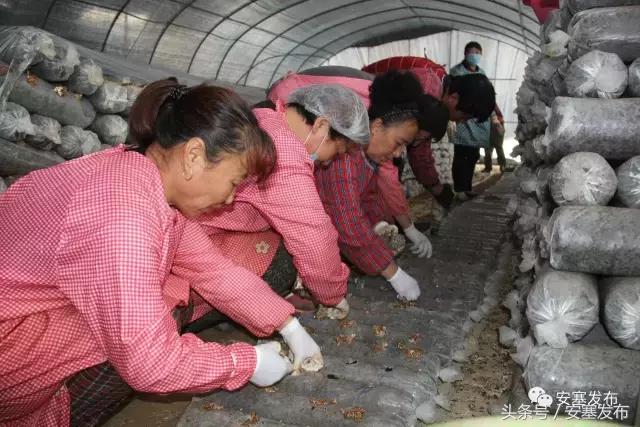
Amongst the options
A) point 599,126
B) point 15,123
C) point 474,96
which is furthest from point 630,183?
point 15,123

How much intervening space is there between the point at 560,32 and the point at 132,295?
281 cm

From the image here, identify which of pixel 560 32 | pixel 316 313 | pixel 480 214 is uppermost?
pixel 560 32

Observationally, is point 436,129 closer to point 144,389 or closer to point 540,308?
point 540,308

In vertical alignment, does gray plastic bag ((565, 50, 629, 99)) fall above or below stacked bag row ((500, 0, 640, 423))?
above

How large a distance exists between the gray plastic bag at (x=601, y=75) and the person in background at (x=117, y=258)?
149cm

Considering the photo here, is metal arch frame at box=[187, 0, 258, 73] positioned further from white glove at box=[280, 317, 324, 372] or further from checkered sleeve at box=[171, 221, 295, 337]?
white glove at box=[280, 317, 324, 372]

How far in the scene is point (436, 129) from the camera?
10.1 ft

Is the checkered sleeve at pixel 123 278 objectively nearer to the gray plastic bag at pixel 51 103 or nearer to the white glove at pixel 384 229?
the gray plastic bag at pixel 51 103

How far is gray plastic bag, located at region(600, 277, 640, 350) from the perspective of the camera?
1.91 meters

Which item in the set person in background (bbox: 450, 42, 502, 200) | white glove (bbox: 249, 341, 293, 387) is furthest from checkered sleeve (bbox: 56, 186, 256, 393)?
person in background (bbox: 450, 42, 502, 200)

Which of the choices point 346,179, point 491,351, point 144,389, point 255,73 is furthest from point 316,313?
point 255,73

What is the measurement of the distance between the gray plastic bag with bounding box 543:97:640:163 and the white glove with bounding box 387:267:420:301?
113 cm

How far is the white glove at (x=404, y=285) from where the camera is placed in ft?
10.1

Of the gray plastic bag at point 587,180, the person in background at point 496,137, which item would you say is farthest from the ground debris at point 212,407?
the person in background at point 496,137
